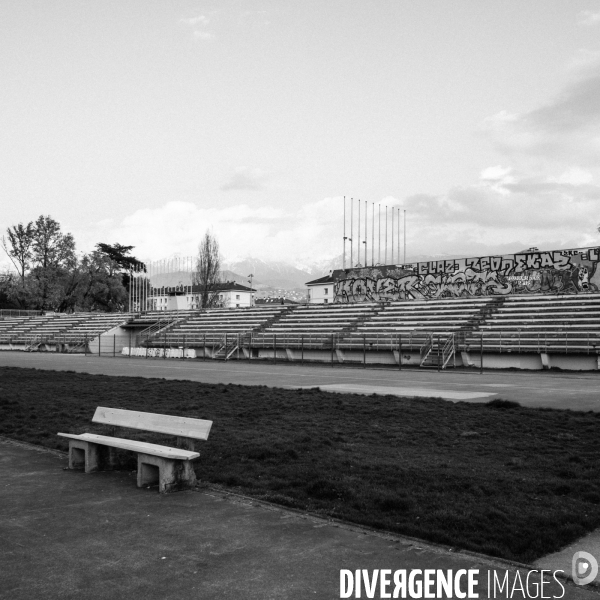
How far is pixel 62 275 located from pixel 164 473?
81.8 metres

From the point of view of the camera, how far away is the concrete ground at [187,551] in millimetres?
4223

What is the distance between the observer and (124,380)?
21.0 metres

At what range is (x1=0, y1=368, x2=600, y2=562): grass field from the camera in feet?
17.9

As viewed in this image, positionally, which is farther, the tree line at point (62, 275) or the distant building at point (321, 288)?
Answer: the distant building at point (321, 288)

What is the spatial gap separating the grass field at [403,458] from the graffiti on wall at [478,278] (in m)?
28.0

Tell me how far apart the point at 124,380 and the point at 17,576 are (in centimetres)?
1695

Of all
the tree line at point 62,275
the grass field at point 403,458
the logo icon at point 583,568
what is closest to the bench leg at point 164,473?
the grass field at point 403,458

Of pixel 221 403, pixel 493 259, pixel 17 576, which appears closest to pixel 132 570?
pixel 17 576

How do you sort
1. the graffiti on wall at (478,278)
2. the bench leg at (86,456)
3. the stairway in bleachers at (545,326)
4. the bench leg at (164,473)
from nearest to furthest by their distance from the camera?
the bench leg at (164,473) < the bench leg at (86,456) < the stairway in bleachers at (545,326) < the graffiti on wall at (478,278)

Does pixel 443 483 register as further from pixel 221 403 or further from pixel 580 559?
pixel 221 403

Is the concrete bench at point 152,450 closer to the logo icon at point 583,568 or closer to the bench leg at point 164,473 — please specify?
the bench leg at point 164,473

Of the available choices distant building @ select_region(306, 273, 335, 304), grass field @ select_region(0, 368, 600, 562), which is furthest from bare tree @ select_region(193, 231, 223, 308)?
grass field @ select_region(0, 368, 600, 562)

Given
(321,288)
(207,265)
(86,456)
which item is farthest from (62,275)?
(86,456)

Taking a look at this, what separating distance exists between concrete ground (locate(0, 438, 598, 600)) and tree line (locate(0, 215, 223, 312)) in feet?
262
